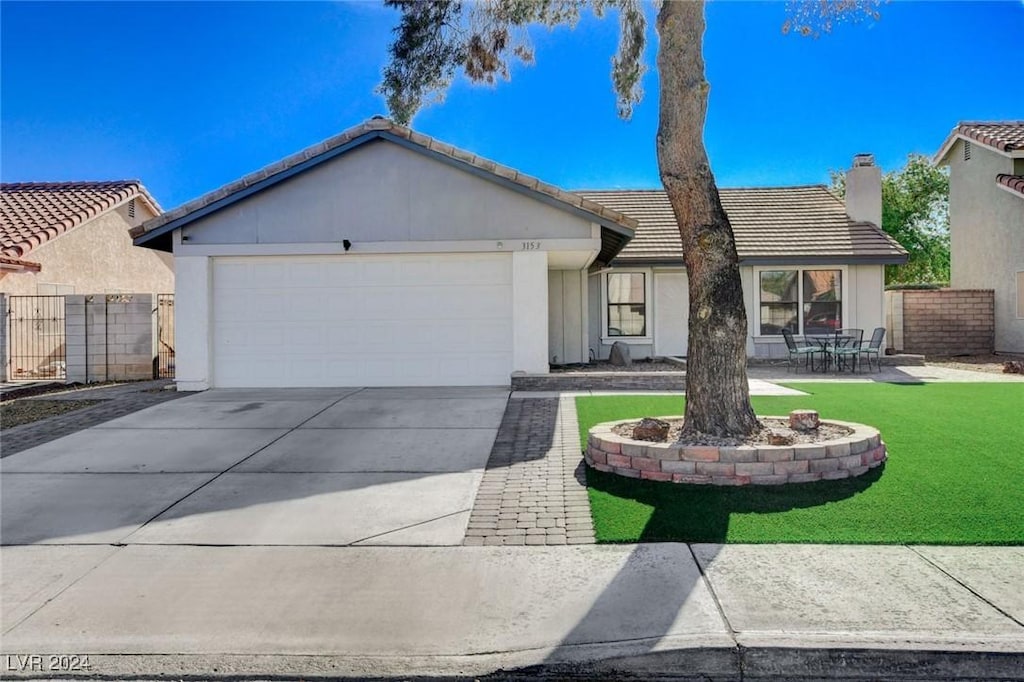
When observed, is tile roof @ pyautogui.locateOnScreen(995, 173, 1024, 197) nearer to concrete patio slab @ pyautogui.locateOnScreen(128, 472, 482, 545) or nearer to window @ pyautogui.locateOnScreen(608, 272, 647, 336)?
window @ pyautogui.locateOnScreen(608, 272, 647, 336)

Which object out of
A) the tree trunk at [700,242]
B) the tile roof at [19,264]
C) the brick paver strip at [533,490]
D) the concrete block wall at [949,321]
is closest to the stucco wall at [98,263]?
the tile roof at [19,264]

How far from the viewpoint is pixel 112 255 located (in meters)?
21.3

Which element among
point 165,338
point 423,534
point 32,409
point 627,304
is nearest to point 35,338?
point 165,338

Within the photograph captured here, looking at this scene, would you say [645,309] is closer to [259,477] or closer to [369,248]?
[369,248]

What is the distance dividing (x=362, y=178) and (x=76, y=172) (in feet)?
49.4

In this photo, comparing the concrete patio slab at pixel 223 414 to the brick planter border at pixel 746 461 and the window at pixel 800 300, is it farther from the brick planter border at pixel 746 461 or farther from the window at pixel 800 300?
the window at pixel 800 300

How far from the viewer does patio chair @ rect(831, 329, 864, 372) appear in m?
14.7

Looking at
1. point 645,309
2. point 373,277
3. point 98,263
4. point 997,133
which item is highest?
point 997,133

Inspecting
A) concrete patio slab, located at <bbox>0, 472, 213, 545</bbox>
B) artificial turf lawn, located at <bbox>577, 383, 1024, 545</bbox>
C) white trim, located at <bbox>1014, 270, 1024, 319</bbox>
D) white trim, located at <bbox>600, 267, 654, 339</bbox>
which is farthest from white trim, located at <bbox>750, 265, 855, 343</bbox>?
concrete patio slab, located at <bbox>0, 472, 213, 545</bbox>

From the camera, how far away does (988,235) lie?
20219mm

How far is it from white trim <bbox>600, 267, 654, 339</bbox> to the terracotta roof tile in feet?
33.7

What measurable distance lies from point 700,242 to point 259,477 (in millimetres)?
5078

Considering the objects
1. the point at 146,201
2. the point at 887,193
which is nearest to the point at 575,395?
the point at 146,201

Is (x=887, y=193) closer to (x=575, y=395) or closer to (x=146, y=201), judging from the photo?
(x=575, y=395)
